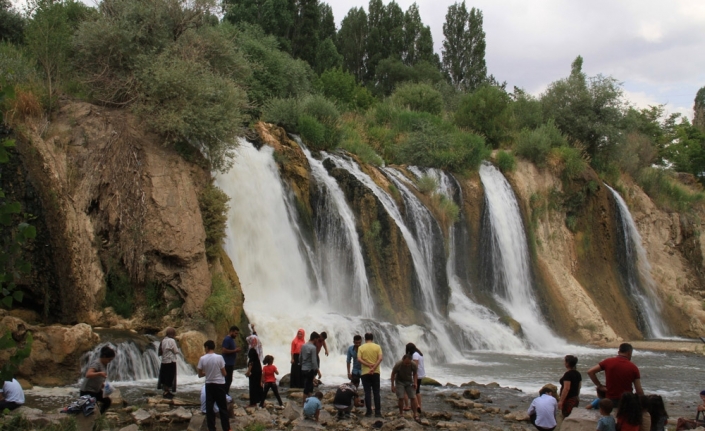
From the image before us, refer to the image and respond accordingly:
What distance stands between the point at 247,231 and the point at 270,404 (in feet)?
29.6

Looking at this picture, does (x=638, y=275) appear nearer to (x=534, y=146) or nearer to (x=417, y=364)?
(x=534, y=146)

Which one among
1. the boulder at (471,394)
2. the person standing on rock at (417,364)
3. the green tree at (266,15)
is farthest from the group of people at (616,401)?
the green tree at (266,15)

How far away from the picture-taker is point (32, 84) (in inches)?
699

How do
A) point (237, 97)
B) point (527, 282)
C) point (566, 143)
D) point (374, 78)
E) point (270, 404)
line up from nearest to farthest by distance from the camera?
point (270, 404)
point (237, 97)
point (527, 282)
point (566, 143)
point (374, 78)

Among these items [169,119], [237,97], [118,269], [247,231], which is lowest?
[118,269]

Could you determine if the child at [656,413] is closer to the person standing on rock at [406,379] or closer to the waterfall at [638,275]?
the person standing on rock at [406,379]

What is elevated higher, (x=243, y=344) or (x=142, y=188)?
(x=142, y=188)

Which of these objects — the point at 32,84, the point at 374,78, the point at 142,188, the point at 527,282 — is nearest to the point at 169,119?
the point at 142,188

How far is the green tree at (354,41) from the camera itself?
6172cm

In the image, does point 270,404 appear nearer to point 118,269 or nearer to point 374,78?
point 118,269

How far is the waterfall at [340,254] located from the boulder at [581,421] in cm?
1226

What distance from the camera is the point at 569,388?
9.99 m

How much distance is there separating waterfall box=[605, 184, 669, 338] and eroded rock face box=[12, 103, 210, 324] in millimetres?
22804

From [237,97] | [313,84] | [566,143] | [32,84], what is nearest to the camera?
[32,84]
